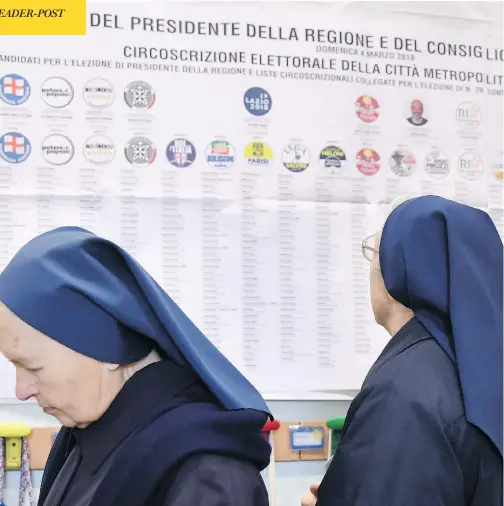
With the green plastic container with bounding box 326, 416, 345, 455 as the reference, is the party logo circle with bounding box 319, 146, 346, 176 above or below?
above

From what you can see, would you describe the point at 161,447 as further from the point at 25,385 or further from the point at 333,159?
the point at 333,159

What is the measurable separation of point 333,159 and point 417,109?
1.12 feet

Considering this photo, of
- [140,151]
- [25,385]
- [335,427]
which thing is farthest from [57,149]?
[335,427]

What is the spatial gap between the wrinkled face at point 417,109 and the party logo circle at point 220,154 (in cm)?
62

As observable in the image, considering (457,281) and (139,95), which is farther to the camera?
(139,95)

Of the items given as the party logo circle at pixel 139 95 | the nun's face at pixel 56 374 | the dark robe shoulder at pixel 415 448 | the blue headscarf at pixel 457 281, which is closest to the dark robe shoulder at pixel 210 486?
the nun's face at pixel 56 374

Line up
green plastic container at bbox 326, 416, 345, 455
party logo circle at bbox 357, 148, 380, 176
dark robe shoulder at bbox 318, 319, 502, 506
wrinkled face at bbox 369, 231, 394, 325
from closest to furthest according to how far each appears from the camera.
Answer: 1. dark robe shoulder at bbox 318, 319, 502, 506
2. wrinkled face at bbox 369, 231, 394, 325
3. green plastic container at bbox 326, 416, 345, 455
4. party logo circle at bbox 357, 148, 380, 176

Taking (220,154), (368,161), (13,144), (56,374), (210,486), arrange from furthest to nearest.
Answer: (368,161) → (220,154) → (13,144) → (56,374) → (210,486)

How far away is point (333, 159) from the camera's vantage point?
2104 millimetres

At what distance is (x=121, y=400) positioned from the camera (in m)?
1.03

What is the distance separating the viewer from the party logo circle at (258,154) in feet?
6.69

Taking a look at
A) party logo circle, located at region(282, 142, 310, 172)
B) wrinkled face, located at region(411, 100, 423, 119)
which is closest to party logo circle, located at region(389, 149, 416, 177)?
wrinkled face, located at region(411, 100, 423, 119)

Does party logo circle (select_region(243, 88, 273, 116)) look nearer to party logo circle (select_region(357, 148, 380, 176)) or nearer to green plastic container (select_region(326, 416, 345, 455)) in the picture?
party logo circle (select_region(357, 148, 380, 176))

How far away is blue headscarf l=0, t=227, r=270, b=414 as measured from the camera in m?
0.99
